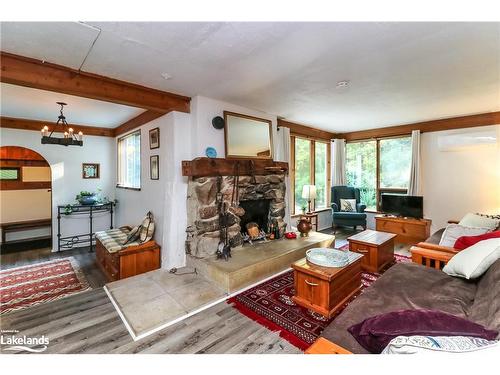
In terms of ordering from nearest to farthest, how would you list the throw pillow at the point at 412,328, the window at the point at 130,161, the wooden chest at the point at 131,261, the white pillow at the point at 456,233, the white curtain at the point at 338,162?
the throw pillow at the point at 412,328
the white pillow at the point at 456,233
the wooden chest at the point at 131,261
the window at the point at 130,161
the white curtain at the point at 338,162

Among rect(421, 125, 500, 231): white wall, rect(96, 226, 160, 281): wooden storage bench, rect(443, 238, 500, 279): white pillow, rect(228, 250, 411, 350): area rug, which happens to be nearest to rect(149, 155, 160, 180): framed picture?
rect(96, 226, 160, 281): wooden storage bench

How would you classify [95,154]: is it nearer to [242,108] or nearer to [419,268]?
[242,108]

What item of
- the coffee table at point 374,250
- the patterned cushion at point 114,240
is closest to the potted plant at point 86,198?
the patterned cushion at point 114,240

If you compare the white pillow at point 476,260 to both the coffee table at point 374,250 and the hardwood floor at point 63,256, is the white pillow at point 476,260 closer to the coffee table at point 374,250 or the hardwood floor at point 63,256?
the coffee table at point 374,250

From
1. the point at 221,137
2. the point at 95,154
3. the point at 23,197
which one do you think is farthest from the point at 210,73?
the point at 23,197

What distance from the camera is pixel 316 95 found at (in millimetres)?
3217

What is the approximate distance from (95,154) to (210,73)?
3.92 metres

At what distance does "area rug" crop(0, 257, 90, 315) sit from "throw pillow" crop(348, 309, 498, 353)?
321 cm

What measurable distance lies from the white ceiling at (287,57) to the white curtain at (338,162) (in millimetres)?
2497

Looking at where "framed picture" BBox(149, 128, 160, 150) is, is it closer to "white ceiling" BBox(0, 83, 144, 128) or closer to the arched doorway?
"white ceiling" BBox(0, 83, 144, 128)

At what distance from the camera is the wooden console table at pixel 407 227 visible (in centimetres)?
450

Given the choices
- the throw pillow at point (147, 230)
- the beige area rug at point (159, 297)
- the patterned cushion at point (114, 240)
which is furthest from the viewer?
the throw pillow at point (147, 230)

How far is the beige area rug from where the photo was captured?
2.12 meters
